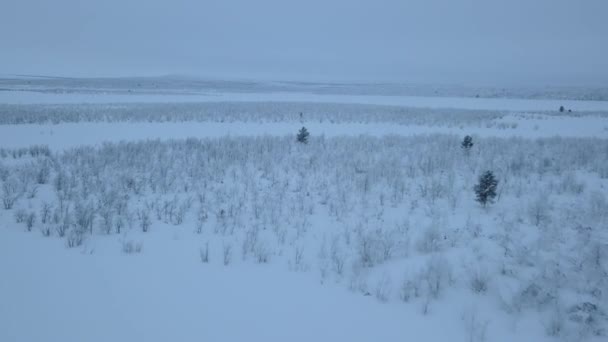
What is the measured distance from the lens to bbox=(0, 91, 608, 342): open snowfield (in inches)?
157

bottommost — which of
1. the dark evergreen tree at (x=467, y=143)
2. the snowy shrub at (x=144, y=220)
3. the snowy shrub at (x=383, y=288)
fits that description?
the snowy shrub at (x=383, y=288)

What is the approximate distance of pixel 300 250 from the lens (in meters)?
5.70

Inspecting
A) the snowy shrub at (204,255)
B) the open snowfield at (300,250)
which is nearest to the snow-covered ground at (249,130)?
the open snowfield at (300,250)

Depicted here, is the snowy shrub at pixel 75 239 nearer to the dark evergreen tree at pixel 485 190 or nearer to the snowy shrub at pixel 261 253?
the snowy shrub at pixel 261 253

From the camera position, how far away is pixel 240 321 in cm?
402

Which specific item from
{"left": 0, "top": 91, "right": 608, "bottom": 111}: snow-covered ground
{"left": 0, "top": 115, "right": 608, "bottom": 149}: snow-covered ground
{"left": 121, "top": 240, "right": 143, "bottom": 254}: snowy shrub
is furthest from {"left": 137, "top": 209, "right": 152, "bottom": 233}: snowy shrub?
{"left": 0, "top": 91, "right": 608, "bottom": 111}: snow-covered ground

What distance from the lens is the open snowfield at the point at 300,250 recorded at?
398 centimetres

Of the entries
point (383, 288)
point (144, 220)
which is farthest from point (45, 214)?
point (383, 288)

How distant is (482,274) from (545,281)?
0.73 meters

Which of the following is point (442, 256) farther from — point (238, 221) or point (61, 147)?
point (61, 147)

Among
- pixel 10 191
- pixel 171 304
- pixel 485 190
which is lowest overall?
pixel 171 304

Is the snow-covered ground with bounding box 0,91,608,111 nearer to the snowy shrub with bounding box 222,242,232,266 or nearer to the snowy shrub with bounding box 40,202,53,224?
the snowy shrub with bounding box 40,202,53,224

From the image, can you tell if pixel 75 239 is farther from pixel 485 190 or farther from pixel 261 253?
pixel 485 190

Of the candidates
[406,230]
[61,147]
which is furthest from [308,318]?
[61,147]
